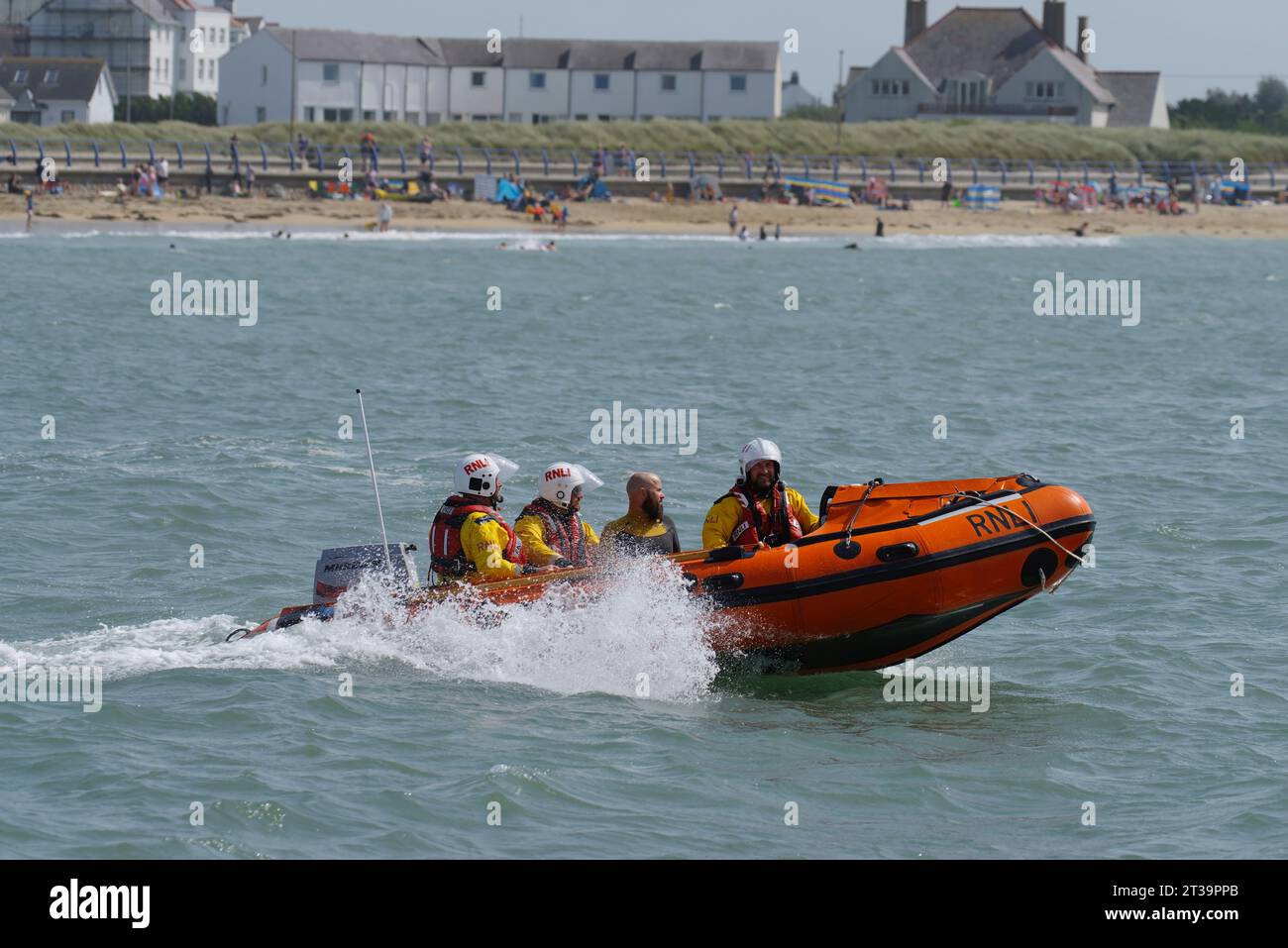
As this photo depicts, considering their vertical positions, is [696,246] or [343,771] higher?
[696,246]

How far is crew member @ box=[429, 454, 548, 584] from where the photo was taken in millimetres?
12656

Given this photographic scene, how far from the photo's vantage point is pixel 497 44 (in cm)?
8850

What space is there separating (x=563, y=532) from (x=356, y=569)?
1.50 m

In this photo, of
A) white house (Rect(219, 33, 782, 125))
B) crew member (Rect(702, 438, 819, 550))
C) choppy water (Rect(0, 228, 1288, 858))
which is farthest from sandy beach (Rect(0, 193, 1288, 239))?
crew member (Rect(702, 438, 819, 550))

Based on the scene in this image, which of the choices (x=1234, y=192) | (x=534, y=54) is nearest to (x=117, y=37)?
(x=534, y=54)

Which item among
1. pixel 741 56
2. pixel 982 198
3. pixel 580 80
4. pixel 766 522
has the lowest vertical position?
pixel 766 522

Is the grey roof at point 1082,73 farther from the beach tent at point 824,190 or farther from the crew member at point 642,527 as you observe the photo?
the crew member at point 642,527

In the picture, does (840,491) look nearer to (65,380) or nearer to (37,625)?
(37,625)

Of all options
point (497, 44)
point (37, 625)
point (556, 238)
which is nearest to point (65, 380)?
point (37, 625)

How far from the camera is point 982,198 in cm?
7075

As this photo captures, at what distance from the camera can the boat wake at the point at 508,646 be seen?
41.0ft

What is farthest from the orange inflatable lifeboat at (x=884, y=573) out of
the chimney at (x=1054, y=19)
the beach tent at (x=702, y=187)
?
the chimney at (x=1054, y=19)

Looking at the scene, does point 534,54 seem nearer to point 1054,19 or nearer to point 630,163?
point 630,163

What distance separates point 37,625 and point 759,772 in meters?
5.96
